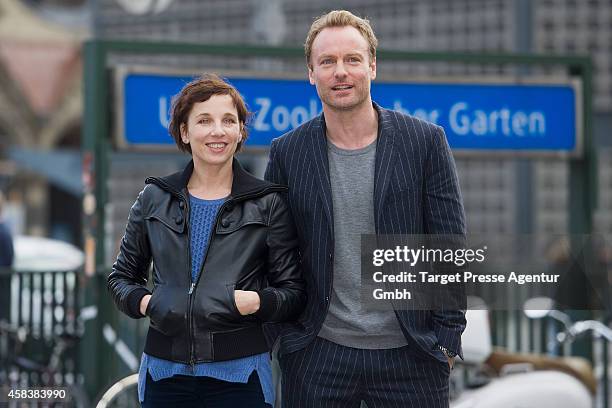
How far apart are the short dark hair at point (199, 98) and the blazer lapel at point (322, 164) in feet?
0.85

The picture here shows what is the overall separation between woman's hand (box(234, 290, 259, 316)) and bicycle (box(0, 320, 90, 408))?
4.01 metres

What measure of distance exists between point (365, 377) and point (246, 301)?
19.2 inches

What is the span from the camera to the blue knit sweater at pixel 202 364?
3109 millimetres

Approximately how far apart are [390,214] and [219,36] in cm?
2494

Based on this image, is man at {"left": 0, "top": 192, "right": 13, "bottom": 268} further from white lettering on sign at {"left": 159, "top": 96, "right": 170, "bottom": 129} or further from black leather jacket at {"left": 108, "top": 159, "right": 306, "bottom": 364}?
black leather jacket at {"left": 108, "top": 159, "right": 306, "bottom": 364}

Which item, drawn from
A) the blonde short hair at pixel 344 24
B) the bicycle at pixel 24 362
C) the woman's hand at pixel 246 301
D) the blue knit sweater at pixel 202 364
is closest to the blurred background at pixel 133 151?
the bicycle at pixel 24 362

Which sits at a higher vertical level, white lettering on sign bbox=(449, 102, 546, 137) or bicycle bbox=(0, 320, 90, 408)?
white lettering on sign bbox=(449, 102, 546, 137)

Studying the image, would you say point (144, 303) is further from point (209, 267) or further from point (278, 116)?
point (278, 116)

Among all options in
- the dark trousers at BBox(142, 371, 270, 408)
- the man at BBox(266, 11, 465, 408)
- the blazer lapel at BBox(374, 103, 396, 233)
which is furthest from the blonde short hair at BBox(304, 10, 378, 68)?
the dark trousers at BBox(142, 371, 270, 408)

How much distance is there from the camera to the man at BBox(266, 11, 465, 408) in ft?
10.9

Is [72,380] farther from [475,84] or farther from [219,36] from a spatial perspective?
[219,36]

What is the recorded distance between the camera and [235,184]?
3.24 metres

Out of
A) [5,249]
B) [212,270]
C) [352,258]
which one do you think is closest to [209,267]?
[212,270]

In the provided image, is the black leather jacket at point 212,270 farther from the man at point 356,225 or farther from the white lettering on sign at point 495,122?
the white lettering on sign at point 495,122
